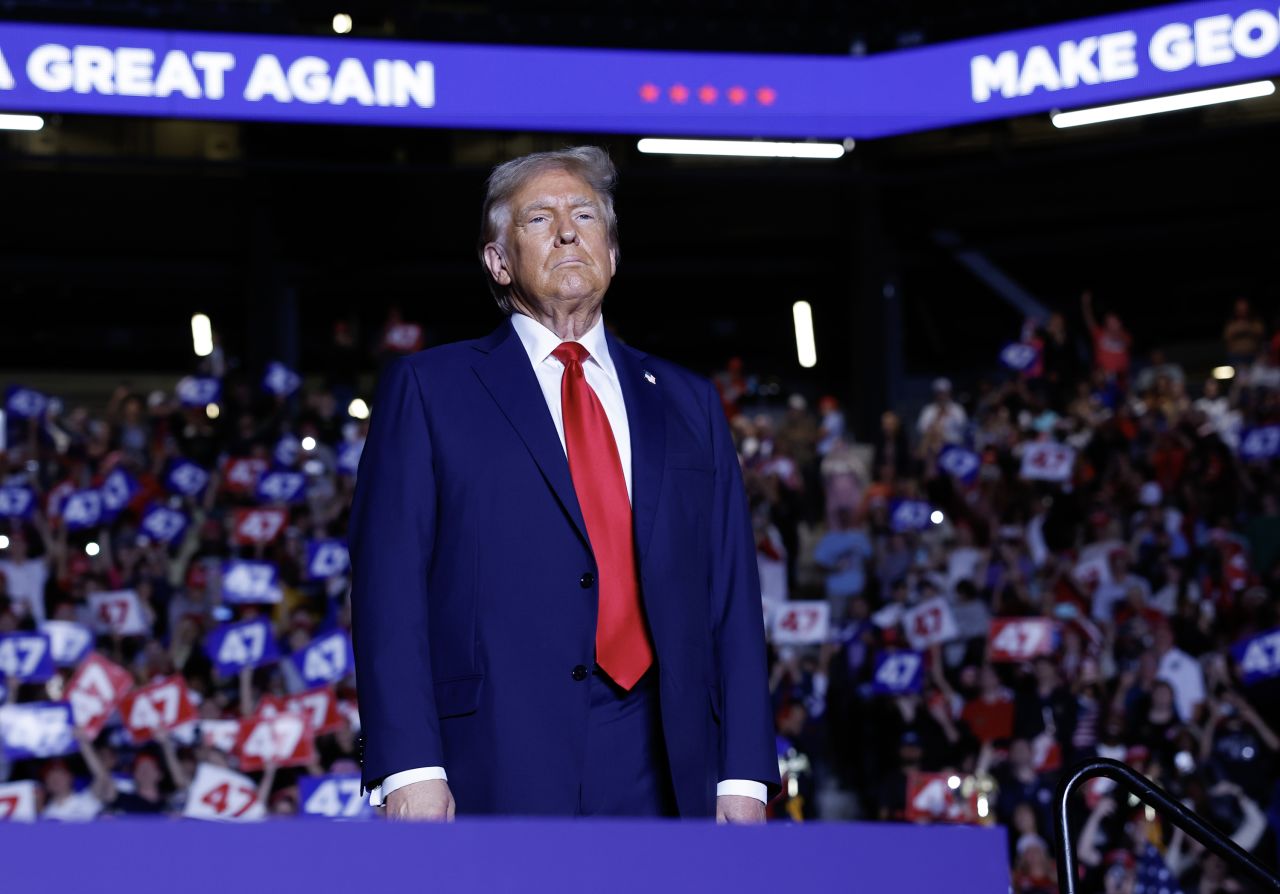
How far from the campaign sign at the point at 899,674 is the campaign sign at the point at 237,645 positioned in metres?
3.32

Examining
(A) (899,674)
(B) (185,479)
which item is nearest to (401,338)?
(B) (185,479)

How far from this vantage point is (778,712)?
9914 millimetres

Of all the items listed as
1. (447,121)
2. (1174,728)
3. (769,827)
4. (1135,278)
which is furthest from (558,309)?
(1135,278)

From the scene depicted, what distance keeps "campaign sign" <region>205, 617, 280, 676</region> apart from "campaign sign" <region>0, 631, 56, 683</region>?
86 cm

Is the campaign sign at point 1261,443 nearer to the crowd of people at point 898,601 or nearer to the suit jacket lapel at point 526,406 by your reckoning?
the crowd of people at point 898,601

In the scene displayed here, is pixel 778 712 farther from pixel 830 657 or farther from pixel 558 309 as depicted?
pixel 558 309

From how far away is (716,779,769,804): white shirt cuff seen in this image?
2.66 metres

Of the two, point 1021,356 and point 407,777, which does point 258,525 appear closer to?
point 1021,356

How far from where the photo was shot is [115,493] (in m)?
11.2

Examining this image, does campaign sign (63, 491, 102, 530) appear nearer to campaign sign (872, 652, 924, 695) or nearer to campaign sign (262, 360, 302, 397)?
campaign sign (262, 360, 302, 397)

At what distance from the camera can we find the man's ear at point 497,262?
2799mm

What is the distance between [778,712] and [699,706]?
7.40 m

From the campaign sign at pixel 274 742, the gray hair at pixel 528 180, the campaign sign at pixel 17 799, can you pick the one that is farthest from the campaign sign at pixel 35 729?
the gray hair at pixel 528 180

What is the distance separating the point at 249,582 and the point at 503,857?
8938 millimetres
